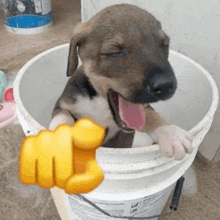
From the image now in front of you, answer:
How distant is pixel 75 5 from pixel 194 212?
341 centimetres

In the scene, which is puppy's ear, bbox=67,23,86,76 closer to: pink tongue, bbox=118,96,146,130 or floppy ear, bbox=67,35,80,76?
floppy ear, bbox=67,35,80,76

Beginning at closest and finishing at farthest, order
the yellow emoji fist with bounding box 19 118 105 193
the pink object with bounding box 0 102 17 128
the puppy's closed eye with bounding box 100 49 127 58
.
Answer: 1. the yellow emoji fist with bounding box 19 118 105 193
2. the puppy's closed eye with bounding box 100 49 127 58
3. the pink object with bounding box 0 102 17 128

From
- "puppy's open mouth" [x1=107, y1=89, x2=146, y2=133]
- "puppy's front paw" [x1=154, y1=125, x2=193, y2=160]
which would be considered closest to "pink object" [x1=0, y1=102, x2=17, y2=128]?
"puppy's open mouth" [x1=107, y1=89, x2=146, y2=133]

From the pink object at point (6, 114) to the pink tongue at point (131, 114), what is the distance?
4.22ft

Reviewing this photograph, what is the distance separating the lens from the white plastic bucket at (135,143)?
86 cm

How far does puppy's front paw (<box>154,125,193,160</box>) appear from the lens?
2.87 ft

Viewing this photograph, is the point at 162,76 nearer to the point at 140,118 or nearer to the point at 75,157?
the point at 140,118

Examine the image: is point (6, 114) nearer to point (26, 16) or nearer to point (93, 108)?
point (93, 108)

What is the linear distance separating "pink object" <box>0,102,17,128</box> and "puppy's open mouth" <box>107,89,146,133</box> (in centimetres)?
126

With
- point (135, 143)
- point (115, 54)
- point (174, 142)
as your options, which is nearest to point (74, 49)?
point (115, 54)

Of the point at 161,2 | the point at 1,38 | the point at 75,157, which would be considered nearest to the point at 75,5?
the point at 1,38

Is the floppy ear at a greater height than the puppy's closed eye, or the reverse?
the puppy's closed eye

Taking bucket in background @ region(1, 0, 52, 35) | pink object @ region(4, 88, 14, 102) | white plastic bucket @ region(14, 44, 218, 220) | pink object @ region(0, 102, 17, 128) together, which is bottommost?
pink object @ region(0, 102, 17, 128)

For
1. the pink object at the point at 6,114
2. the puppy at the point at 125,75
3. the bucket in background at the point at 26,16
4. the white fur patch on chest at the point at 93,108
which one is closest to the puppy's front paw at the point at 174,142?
the puppy at the point at 125,75
